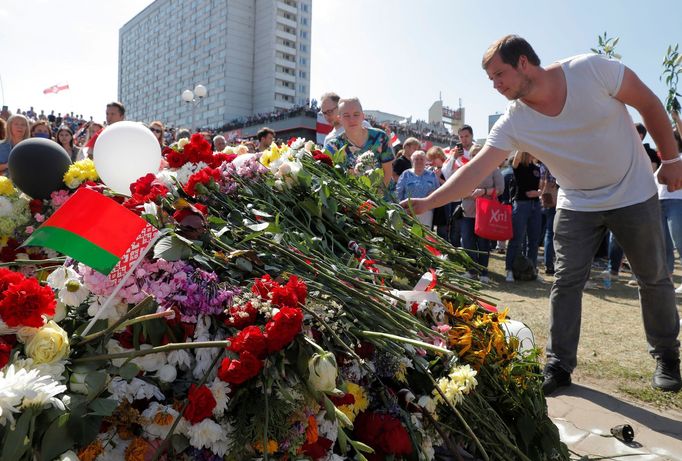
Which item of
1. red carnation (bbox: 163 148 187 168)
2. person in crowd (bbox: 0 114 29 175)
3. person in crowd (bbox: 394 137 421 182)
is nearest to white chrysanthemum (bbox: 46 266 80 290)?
red carnation (bbox: 163 148 187 168)

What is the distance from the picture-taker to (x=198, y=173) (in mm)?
1716

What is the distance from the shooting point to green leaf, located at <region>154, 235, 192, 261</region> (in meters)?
1.32

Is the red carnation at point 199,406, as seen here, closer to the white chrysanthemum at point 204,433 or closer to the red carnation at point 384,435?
the white chrysanthemum at point 204,433

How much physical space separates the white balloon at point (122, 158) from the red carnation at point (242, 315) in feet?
3.65

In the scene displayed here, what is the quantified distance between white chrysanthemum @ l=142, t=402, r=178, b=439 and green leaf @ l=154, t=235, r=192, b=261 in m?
0.37

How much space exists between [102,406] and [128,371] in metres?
0.09

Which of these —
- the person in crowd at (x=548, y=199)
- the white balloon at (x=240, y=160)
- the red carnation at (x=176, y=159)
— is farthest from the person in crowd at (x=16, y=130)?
the person in crowd at (x=548, y=199)

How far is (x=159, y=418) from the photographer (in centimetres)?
111

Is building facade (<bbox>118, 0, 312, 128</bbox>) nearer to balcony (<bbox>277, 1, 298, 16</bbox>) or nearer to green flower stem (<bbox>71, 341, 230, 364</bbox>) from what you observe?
balcony (<bbox>277, 1, 298, 16</bbox>)

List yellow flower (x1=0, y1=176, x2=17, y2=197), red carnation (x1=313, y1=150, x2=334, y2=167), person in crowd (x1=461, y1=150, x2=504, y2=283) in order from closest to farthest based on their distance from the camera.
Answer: red carnation (x1=313, y1=150, x2=334, y2=167), yellow flower (x1=0, y1=176, x2=17, y2=197), person in crowd (x1=461, y1=150, x2=504, y2=283)

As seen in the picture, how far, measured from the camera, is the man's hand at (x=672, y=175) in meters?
2.55

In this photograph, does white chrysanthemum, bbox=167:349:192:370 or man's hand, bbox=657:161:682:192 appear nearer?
white chrysanthemum, bbox=167:349:192:370

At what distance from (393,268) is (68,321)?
104cm

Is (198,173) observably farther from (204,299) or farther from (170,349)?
(170,349)
